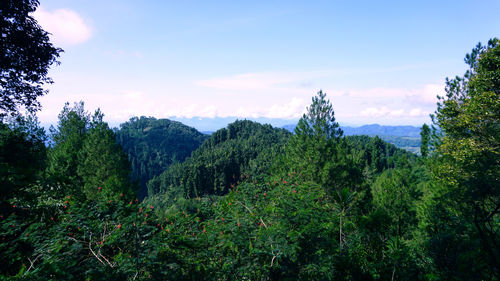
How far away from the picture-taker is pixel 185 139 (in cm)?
19825

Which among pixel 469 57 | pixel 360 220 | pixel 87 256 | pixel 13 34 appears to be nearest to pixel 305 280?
pixel 360 220

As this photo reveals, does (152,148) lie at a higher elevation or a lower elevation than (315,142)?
lower

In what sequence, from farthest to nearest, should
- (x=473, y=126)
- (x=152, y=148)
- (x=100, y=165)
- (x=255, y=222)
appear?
(x=152, y=148) < (x=100, y=165) < (x=473, y=126) < (x=255, y=222)

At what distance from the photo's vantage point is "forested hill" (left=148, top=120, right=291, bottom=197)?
7906 centimetres

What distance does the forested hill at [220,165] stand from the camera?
79062 millimetres

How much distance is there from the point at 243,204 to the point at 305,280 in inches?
99.1

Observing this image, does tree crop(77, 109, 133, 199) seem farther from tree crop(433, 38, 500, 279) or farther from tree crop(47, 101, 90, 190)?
tree crop(433, 38, 500, 279)

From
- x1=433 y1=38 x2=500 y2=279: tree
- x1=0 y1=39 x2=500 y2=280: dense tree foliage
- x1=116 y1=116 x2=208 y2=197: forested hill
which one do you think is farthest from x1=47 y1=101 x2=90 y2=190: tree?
x1=116 y1=116 x2=208 y2=197: forested hill

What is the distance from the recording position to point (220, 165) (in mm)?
88562

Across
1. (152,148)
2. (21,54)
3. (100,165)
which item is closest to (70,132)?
(100,165)

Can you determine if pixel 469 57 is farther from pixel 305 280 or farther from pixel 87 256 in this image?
pixel 87 256

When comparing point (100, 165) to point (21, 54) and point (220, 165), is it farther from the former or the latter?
point (220, 165)

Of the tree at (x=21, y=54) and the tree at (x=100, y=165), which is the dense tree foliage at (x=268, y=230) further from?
the tree at (x=100, y=165)

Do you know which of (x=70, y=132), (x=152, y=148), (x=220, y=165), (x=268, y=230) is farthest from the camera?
(x=152, y=148)
